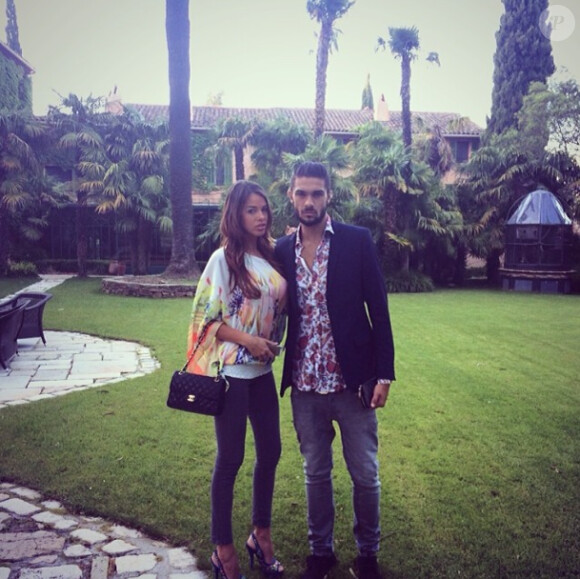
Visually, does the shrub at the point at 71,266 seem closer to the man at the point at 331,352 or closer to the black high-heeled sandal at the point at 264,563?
the black high-heeled sandal at the point at 264,563

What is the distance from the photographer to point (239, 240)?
260 centimetres

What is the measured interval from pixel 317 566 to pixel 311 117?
29764 millimetres

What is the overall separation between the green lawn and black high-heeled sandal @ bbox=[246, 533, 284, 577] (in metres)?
0.06

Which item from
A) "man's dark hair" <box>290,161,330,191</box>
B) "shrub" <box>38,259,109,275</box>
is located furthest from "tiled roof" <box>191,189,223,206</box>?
"man's dark hair" <box>290,161,330,191</box>

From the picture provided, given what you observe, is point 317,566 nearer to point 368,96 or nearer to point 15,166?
point 15,166

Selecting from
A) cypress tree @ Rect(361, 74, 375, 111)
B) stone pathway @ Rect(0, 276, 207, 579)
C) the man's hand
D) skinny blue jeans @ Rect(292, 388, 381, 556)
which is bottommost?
stone pathway @ Rect(0, 276, 207, 579)

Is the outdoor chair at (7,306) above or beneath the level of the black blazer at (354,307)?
beneath

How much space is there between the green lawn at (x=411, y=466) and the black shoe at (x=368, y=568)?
4.5 inches

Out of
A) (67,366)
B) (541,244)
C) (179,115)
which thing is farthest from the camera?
(541,244)

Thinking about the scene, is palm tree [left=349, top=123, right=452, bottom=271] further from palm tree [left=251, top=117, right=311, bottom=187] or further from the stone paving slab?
the stone paving slab

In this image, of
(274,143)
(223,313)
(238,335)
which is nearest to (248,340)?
(238,335)

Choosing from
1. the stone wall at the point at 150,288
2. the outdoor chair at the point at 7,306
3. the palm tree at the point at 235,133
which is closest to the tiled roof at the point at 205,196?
the palm tree at the point at 235,133

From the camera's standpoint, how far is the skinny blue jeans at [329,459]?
104 inches

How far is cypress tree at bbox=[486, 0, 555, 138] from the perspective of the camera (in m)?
25.7
